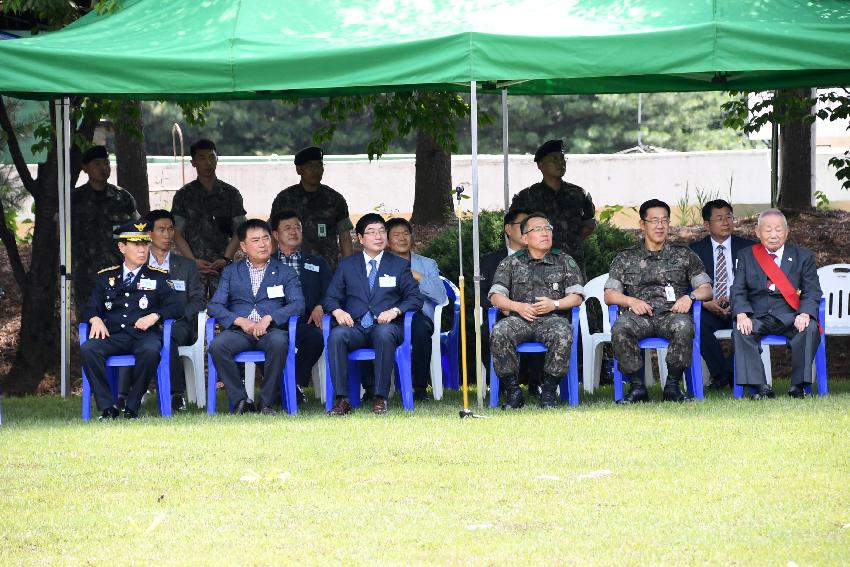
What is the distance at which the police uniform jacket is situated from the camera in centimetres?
905

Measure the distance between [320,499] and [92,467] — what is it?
1.45 m

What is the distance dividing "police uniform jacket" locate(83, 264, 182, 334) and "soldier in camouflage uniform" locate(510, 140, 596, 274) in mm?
2721

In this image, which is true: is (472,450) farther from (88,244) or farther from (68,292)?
(88,244)

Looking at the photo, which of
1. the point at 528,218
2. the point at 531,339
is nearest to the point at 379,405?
the point at 531,339

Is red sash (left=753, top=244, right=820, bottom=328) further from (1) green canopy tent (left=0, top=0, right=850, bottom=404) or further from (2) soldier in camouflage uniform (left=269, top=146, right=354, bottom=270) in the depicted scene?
(2) soldier in camouflage uniform (left=269, top=146, right=354, bottom=270)

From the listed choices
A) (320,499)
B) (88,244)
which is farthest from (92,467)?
(88,244)

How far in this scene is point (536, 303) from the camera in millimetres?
9031

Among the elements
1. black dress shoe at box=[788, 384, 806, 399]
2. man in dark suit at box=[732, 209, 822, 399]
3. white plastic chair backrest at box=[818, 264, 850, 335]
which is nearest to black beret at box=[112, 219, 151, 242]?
man in dark suit at box=[732, 209, 822, 399]

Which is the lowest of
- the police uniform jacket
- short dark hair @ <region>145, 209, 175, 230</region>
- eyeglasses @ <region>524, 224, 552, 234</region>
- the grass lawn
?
the grass lawn

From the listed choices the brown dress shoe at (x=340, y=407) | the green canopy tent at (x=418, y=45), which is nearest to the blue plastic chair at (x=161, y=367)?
the brown dress shoe at (x=340, y=407)

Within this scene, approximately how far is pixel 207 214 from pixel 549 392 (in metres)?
3.38

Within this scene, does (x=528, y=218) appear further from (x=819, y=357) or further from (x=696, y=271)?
(x=819, y=357)

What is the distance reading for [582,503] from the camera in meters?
5.67

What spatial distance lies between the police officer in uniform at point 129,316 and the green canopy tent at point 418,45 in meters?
1.24
